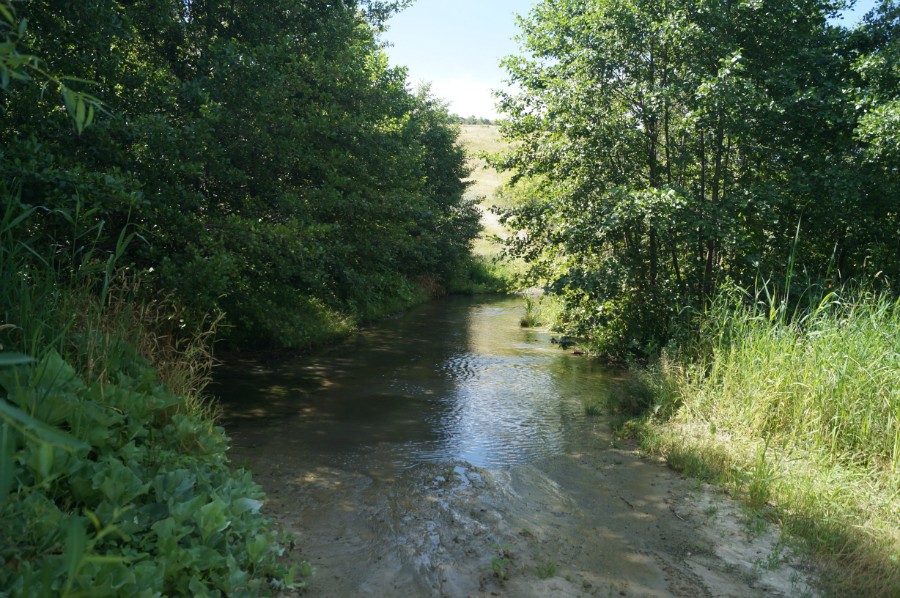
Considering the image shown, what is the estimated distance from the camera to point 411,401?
9.50 metres

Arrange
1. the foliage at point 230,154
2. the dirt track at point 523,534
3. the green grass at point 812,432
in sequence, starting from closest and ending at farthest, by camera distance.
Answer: the dirt track at point 523,534 < the green grass at point 812,432 < the foliage at point 230,154

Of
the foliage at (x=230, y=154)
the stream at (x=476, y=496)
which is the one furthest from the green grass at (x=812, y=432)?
the foliage at (x=230, y=154)

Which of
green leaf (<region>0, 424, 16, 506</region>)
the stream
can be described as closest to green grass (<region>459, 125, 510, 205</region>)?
the stream

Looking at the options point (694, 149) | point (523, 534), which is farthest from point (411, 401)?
point (694, 149)

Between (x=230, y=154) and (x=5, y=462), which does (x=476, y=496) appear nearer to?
(x=5, y=462)

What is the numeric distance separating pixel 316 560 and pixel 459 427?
163 inches

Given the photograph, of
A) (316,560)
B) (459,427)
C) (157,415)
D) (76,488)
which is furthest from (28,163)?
(459,427)

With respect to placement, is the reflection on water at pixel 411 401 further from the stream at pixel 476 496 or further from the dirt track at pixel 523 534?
the dirt track at pixel 523 534

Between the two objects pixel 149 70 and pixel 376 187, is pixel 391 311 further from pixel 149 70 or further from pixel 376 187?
pixel 149 70

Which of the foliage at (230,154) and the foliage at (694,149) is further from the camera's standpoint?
the foliage at (694,149)

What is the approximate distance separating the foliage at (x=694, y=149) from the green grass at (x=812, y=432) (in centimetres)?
284

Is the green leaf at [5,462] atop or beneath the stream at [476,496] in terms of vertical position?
atop

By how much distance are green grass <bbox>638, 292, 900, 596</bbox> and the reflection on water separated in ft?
5.88

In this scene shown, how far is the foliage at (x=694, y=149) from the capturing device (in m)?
9.61
